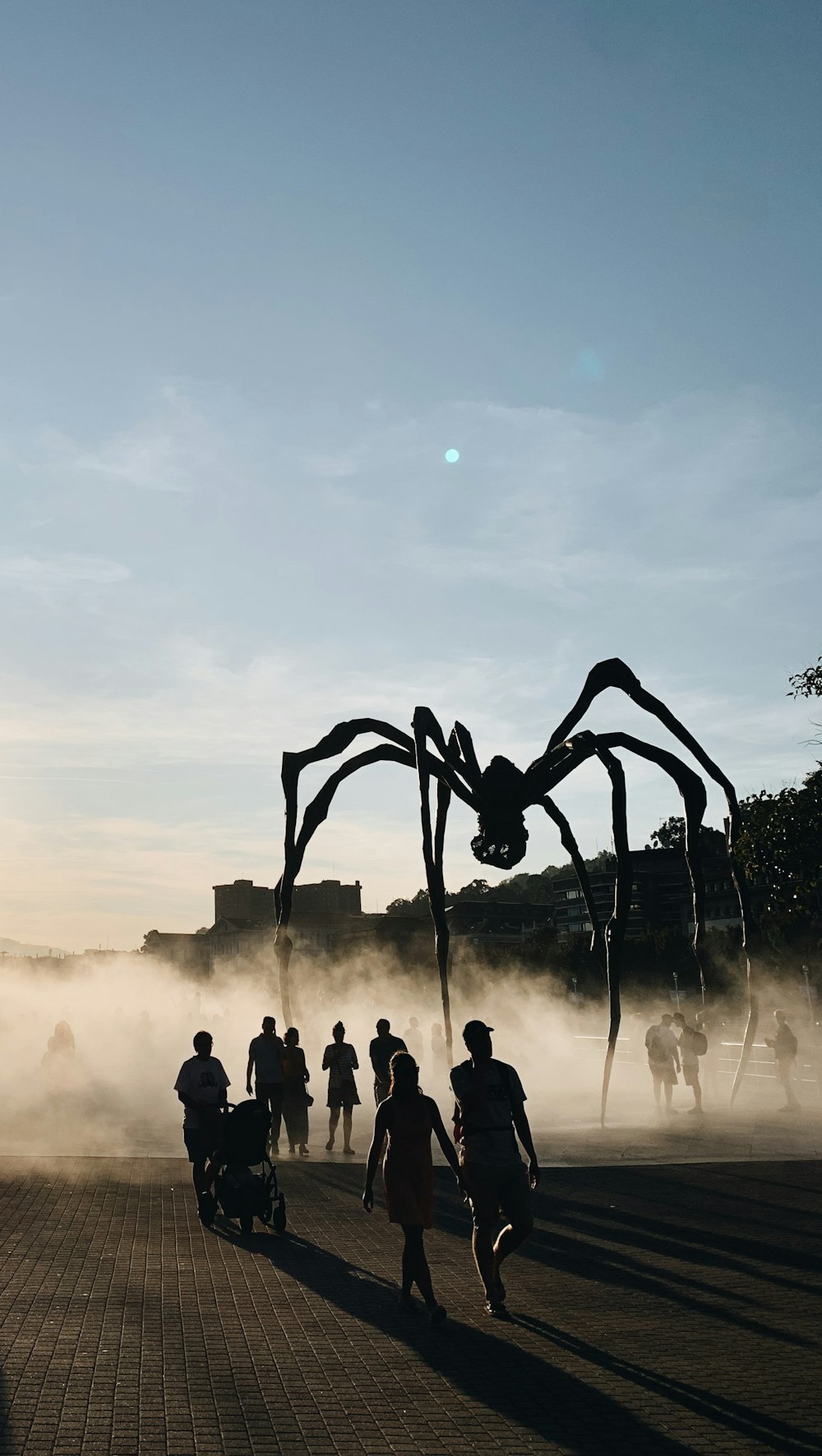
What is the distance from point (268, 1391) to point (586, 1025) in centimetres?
3816

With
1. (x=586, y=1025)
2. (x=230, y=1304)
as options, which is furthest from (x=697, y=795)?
(x=586, y=1025)

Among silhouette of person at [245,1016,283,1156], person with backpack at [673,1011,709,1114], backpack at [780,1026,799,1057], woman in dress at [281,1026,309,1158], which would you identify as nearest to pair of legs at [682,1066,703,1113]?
person with backpack at [673,1011,709,1114]

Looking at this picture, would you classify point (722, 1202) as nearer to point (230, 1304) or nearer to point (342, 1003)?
point (230, 1304)

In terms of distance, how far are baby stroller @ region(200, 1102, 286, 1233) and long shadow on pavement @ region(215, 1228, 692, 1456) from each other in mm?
1768

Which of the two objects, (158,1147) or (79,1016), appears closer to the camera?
(158,1147)

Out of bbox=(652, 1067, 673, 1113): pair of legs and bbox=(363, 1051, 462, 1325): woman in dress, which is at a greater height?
bbox=(363, 1051, 462, 1325): woman in dress

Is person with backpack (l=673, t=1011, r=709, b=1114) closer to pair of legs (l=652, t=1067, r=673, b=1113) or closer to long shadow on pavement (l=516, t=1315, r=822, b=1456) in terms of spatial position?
pair of legs (l=652, t=1067, r=673, b=1113)

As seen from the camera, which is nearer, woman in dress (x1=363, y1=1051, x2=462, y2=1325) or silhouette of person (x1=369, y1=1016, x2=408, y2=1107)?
woman in dress (x1=363, y1=1051, x2=462, y2=1325)

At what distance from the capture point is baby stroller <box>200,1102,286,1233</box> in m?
10.6

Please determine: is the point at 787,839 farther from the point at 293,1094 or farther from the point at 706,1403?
→ the point at 706,1403

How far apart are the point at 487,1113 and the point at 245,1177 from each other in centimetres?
389

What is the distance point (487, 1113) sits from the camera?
25.4 feet

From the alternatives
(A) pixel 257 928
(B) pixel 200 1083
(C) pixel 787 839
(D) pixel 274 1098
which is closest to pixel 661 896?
(A) pixel 257 928

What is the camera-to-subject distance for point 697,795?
1412 centimetres
